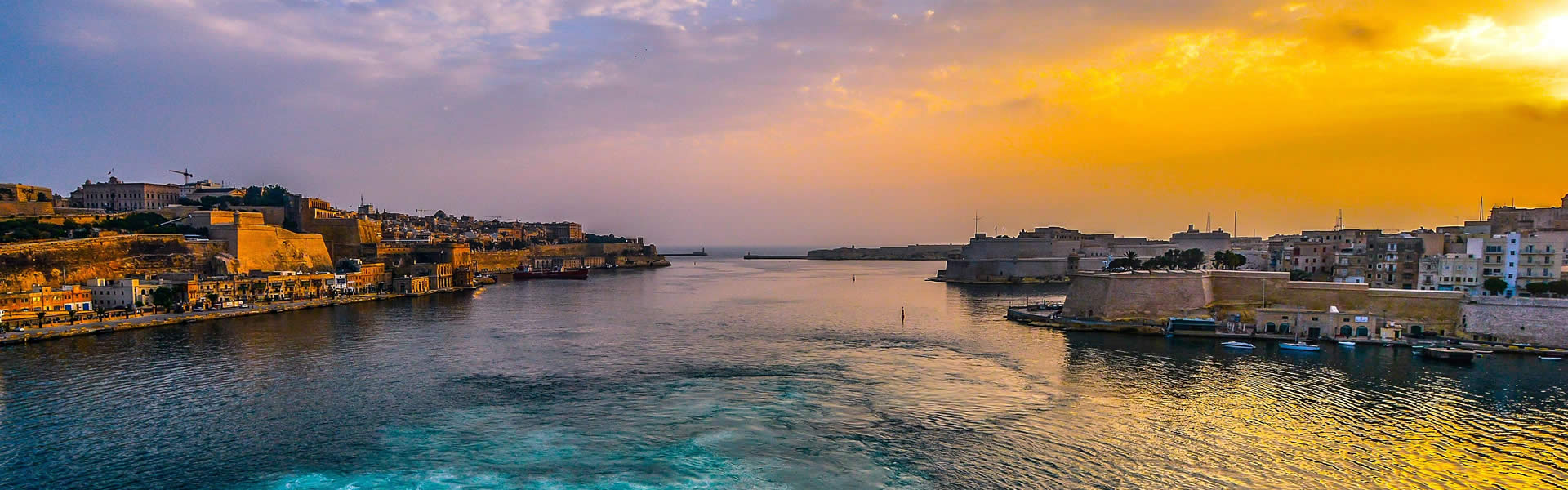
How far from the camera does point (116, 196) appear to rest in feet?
217

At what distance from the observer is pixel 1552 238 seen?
3081cm

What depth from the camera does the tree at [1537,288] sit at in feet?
99.2

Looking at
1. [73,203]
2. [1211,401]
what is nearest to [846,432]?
[1211,401]

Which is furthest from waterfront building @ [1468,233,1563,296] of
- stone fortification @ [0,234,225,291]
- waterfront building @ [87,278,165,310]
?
stone fortification @ [0,234,225,291]

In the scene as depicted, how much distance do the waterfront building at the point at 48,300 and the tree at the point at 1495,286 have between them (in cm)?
6828

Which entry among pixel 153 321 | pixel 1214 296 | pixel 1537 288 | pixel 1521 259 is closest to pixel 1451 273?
pixel 1521 259

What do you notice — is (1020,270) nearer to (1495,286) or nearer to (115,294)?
(1495,286)

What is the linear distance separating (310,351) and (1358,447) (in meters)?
34.7

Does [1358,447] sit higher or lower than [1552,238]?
lower

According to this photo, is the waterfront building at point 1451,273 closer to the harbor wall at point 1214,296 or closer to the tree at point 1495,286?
the tree at point 1495,286

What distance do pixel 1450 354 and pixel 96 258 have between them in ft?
224

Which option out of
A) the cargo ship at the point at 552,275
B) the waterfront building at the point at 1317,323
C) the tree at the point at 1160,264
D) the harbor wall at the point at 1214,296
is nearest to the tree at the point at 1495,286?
the harbor wall at the point at 1214,296

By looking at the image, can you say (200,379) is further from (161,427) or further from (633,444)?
(633,444)

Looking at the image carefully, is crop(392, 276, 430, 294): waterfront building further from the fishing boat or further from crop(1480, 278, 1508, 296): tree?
crop(1480, 278, 1508, 296): tree
